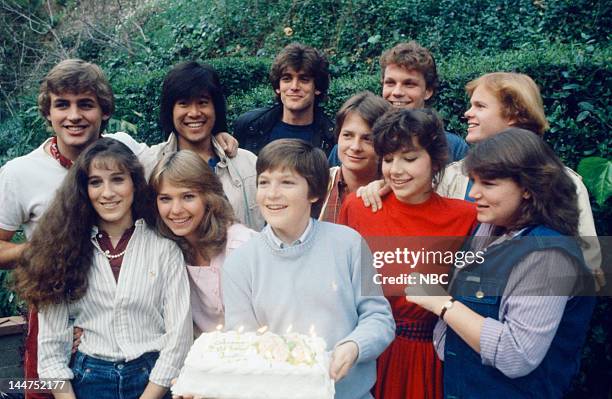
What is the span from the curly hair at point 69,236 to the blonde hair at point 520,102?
79.0 inches

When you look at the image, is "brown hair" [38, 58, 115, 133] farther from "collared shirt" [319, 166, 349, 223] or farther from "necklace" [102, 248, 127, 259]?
"collared shirt" [319, 166, 349, 223]

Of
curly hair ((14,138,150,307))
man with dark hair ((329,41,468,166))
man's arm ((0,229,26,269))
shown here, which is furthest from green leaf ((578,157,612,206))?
man's arm ((0,229,26,269))

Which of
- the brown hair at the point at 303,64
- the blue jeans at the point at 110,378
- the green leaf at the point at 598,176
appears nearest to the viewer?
the blue jeans at the point at 110,378

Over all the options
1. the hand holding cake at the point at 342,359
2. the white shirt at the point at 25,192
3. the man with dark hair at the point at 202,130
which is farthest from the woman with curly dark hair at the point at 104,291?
the hand holding cake at the point at 342,359

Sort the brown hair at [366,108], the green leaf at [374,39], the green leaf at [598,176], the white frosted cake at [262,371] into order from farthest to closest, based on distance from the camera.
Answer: the green leaf at [374,39], the green leaf at [598,176], the brown hair at [366,108], the white frosted cake at [262,371]

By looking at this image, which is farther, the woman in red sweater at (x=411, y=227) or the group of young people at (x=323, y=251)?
the woman in red sweater at (x=411, y=227)

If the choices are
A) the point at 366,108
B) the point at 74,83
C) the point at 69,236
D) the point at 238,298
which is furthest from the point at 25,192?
the point at 366,108

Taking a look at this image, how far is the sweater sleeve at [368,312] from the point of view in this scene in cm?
251

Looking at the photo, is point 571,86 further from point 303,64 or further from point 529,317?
point 529,317

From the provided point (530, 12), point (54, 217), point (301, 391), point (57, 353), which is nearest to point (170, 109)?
point (54, 217)

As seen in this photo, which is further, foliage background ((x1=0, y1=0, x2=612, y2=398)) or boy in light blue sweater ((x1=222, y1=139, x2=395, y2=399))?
foliage background ((x1=0, y1=0, x2=612, y2=398))

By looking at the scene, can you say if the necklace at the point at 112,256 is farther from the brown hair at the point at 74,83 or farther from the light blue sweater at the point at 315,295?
the brown hair at the point at 74,83

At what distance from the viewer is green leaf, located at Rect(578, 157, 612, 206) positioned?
4043 mm

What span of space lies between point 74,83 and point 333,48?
23.3ft
